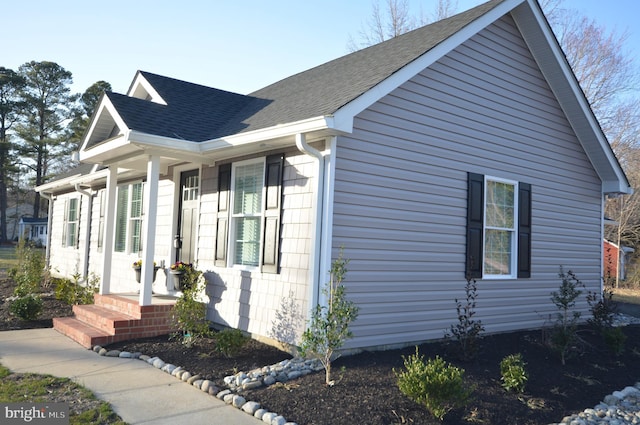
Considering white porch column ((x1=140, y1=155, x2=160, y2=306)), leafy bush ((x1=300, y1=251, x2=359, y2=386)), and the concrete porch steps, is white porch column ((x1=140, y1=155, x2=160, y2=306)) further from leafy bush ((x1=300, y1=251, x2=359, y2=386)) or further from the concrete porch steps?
leafy bush ((x1=300, y1=251, x2=359, y2=386))

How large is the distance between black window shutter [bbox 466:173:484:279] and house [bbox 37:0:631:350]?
30 mm

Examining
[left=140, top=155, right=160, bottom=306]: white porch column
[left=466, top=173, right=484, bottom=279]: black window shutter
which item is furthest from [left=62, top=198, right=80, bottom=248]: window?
[left=466, top=173, right=484, bottom=279]: black window shutter

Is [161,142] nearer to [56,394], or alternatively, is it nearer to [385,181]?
[385,181]

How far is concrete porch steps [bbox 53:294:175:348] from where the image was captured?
7.01 meters

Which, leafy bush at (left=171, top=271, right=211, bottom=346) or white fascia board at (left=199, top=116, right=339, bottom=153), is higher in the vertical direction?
white fascia board at (left=199, top=116, right=339, bottom=153)

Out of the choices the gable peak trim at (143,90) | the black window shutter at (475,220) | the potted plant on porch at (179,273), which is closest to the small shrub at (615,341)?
the black window shutter at (475,220)

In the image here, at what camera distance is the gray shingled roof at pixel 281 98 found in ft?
22.3

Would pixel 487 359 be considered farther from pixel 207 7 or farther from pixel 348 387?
pixel 207 7

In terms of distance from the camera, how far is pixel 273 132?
6207 millimetres

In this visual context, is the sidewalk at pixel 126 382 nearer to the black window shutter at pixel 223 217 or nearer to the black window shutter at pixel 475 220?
the black window shutter at pixel 223 217

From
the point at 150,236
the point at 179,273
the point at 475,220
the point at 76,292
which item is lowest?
the point at 76,292

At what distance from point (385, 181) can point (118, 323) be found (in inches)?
163

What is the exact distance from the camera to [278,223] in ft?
21.8

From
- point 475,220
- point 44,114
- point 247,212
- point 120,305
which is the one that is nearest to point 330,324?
point 247,212
